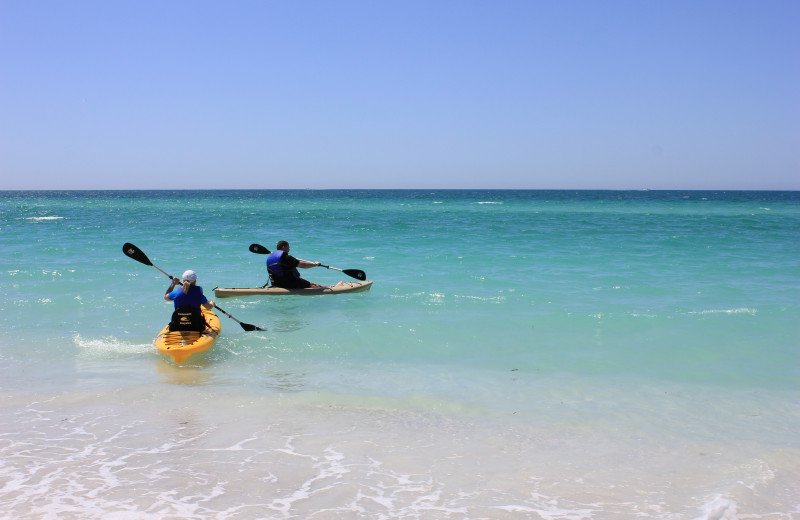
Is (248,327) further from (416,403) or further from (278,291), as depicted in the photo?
(416,403)

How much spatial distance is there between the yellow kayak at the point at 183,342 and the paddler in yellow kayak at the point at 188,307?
9cm

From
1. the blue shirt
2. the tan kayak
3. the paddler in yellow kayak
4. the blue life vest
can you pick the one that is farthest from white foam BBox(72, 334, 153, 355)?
the blue life vest

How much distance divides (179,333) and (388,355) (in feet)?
9.48

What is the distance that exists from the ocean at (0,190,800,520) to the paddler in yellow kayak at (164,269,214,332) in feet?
1.79

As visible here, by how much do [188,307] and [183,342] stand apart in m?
0.63

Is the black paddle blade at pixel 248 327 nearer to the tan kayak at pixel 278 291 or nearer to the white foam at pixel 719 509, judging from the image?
the tan kayak at pixel 278 291

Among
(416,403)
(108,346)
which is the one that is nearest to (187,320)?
(108,346)

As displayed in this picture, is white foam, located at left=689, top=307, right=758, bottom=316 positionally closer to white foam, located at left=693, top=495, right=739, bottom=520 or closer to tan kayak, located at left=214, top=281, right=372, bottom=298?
tan kayak, located at left=214, top=281, right=372, bottom=298

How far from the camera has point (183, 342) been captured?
26.5 ft

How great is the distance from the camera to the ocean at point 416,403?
14.6ft

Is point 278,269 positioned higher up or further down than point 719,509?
higher up

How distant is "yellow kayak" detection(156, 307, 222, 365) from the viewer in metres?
7.89

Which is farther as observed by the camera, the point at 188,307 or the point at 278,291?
the point at 278,291

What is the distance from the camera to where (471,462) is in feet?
16.6
